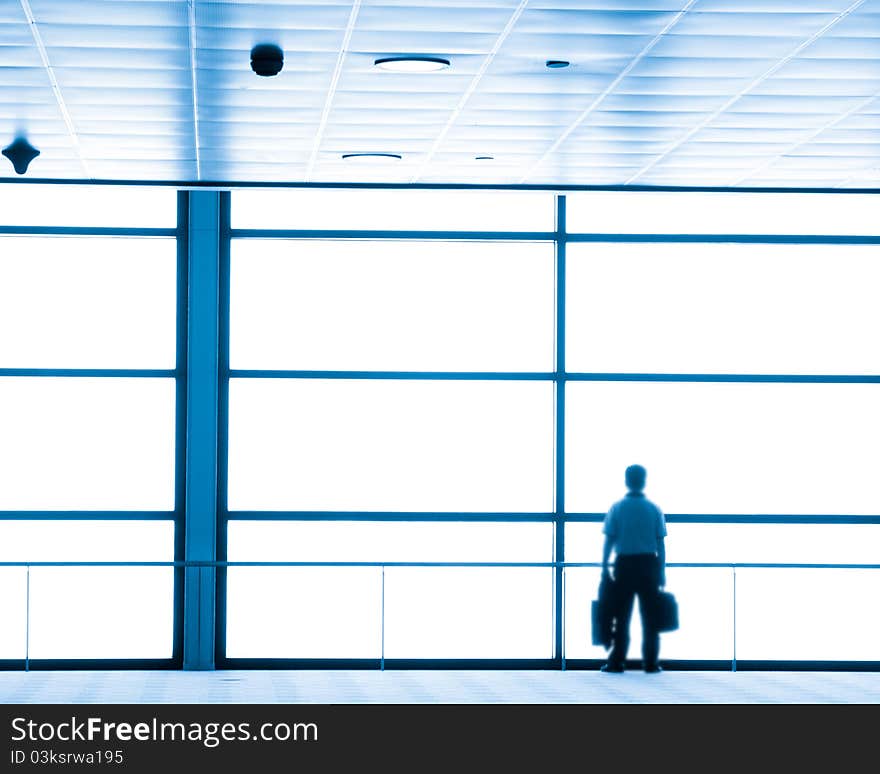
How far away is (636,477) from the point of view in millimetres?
11219

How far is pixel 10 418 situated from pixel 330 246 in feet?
9.66

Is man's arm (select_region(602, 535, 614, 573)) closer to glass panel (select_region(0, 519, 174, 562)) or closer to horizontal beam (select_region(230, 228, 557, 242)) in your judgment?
horizontal beam (select_region(230, 228, 557, 242))

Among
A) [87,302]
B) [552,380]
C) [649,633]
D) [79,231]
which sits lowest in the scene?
[649,633]

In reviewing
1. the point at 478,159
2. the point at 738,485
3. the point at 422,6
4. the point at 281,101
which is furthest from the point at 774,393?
the point at 422,6

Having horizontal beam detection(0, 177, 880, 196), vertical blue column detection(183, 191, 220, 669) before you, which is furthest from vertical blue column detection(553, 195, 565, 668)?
vertical blue column detection(183, 191, 220, 669)

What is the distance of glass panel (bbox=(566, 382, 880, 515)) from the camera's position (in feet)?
39.8

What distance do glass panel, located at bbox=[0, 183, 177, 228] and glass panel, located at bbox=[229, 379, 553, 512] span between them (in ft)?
5.01

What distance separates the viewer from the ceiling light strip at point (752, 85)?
22.1ft

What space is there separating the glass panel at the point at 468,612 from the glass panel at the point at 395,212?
283cm

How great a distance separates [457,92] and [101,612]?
5.67m

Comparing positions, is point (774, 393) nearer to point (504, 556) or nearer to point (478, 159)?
point (504, 556)

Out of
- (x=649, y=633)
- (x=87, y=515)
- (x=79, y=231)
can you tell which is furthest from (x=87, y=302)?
(x=649, y=633)

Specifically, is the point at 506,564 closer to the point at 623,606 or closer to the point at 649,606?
the point at 623,606

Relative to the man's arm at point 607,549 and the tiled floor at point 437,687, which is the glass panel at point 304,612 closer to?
the tiled floor at point 437,687
